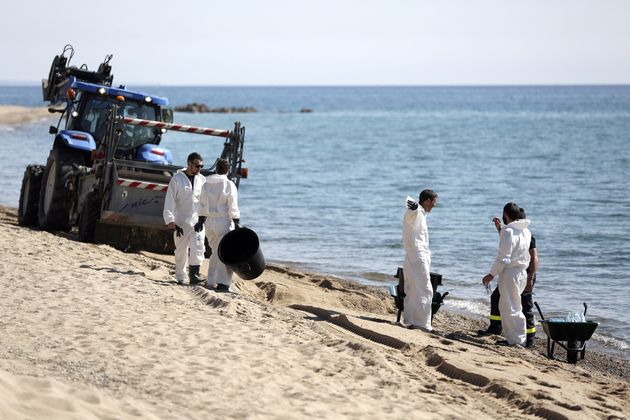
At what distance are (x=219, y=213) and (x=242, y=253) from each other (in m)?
0.54

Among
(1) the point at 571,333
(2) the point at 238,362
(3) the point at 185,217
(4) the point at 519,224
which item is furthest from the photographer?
(3) the point at 185,217

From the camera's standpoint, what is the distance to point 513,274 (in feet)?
34.1

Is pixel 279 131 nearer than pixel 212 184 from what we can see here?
No

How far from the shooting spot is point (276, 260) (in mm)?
17797

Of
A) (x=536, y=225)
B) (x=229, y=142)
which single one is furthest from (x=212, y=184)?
(x=536, y=225)

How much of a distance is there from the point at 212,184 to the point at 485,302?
4.62 m

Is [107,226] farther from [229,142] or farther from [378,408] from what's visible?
[378,408]

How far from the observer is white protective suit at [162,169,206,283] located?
11805mm

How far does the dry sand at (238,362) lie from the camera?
22.5 feet

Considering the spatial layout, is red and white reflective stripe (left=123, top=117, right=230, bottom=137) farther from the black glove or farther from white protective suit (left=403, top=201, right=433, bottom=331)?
white protective suit (left=403, top=201, right=433, bottom=331)

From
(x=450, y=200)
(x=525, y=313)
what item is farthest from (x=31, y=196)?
(x=450, y=200)

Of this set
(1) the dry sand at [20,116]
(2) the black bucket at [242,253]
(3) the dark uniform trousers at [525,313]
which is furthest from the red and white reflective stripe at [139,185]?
(1) the dry sand at [20,116]

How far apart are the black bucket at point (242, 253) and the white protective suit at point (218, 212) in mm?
101

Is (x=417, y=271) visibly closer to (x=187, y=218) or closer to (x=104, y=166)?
(x=187, y=218)
